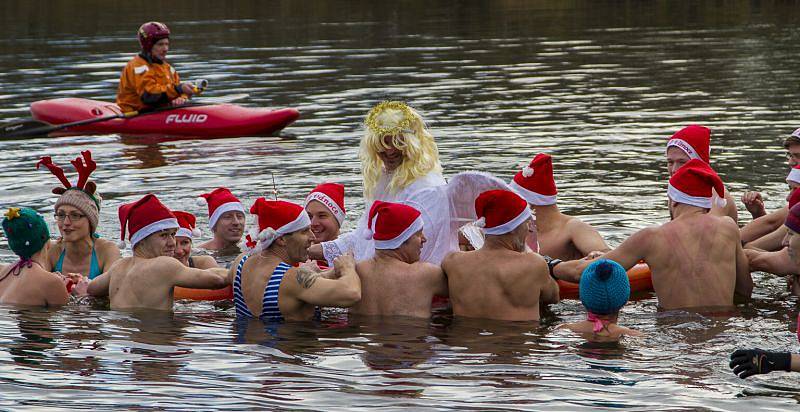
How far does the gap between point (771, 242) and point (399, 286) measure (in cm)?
336

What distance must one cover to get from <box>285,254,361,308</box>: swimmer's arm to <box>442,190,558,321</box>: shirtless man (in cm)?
74

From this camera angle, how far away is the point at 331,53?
30.5 metres

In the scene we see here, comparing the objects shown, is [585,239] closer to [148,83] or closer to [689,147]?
[689,147]

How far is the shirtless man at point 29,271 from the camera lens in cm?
988

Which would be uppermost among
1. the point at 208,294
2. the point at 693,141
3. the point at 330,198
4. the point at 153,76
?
the point at 153,76

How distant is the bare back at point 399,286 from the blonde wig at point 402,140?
742 millimetres

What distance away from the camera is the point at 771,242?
10422mm

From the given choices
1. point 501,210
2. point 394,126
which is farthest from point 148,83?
point 501,210

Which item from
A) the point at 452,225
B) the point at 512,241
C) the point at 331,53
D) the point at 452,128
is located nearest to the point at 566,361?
the point at 512,241

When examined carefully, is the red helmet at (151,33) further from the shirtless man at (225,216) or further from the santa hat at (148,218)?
the santa hat at (148,218)

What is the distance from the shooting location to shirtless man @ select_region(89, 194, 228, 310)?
31.2 feet

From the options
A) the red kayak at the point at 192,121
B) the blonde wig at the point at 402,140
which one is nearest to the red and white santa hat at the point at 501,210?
the blonde wig at the point at 402,140

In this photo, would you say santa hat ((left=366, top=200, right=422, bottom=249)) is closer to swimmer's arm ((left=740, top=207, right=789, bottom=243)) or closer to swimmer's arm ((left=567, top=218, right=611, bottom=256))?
swimmer's arm ((left=567, top=218, right=611, bottom=256))

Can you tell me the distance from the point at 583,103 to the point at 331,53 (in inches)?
397
